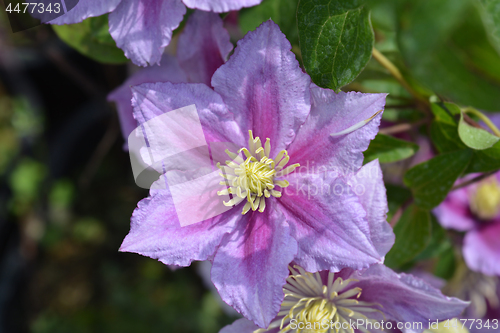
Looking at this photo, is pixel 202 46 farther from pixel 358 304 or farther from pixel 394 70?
pixel 358 304

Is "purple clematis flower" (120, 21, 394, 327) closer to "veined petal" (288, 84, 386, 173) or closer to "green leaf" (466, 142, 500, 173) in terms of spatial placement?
"veined petal" (288, 84, 386, 173)

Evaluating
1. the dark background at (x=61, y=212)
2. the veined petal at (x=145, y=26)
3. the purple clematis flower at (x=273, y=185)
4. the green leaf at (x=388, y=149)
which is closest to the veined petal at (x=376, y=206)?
the purple clematis flower at (x=273, y=185)

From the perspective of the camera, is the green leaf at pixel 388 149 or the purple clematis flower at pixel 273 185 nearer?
the purple clematis flower at pixel 273 185

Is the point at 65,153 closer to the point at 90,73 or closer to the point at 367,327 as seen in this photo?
the point at 90,73

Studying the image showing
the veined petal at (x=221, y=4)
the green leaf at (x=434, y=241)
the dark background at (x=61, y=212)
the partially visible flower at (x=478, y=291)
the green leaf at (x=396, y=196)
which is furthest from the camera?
the dark background at (x=61, y=212)

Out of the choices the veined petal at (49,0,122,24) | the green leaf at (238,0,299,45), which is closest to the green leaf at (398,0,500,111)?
the green leaf at (238,0,299,45)

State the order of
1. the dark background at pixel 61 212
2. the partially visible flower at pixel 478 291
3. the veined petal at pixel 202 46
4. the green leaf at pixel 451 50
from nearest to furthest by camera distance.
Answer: the green leaf at pixel 451 50 → the veined petal at pixel 202 46 → the partially visible flower at pixel 478 291 → the dark background at pixel 61 212

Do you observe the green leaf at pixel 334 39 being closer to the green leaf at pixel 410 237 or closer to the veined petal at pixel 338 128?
the veined petal at pixel 338 128
